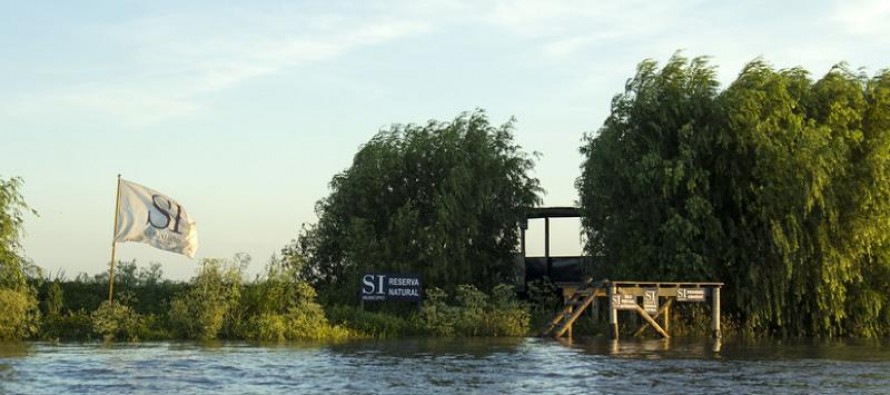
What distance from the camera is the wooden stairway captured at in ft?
122

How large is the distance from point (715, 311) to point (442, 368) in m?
15.3

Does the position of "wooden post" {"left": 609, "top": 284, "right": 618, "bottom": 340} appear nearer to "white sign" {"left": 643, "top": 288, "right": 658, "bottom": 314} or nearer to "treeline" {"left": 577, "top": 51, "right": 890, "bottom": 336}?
"white sign" {"left": 643, "top": 288, "right": 658, "bottom": 314}

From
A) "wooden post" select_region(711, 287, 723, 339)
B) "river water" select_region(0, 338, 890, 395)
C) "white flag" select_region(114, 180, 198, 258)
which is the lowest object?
"river water" select_region(0, 338, 890, 395)

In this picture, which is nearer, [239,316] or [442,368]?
[442,368]

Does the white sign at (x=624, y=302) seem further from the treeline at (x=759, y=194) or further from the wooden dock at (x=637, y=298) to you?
the treeline at (x=759, y=194)

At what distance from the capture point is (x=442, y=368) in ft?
85.9

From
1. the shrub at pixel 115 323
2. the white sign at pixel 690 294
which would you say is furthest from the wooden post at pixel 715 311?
the shrub at pixel 115 323

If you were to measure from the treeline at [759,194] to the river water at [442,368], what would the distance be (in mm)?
5357

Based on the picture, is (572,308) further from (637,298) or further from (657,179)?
(657,179)

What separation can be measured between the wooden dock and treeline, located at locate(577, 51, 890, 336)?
150 cm

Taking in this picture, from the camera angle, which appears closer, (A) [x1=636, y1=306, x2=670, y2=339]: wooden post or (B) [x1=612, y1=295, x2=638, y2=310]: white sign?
(B) [x1=612, y1=295, x2=638, y2=310]: white sign

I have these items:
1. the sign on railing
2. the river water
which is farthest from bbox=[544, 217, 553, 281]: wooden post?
the river water

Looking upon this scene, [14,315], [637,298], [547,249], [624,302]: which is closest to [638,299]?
[637,298]

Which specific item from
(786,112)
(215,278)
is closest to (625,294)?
(786,112)
